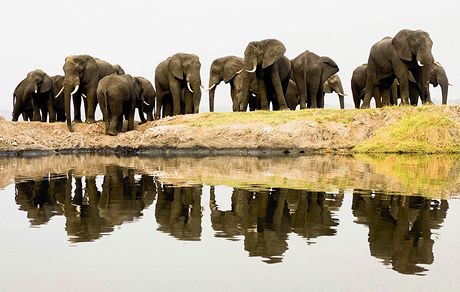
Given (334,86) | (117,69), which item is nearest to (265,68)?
(117,69)

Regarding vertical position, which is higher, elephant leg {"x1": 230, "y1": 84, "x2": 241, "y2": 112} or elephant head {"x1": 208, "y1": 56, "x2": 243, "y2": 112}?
elephant head {"x1": 208, "y1": 56, "x2": 243, "y2": 112}

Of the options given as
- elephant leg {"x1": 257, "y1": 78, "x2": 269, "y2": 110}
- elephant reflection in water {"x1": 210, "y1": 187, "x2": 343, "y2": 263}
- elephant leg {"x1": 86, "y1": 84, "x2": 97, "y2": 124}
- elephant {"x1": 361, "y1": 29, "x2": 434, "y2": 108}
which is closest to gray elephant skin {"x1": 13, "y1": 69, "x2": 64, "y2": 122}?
elephant leg {"x1": 86, "y1": 84, "x2": 97, "y2": 124}

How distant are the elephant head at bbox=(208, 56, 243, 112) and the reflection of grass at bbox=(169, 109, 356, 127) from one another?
644 cm

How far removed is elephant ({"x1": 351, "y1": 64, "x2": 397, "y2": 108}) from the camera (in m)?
31.6

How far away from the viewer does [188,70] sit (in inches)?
1357

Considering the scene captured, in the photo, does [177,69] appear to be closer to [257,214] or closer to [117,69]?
[117,69]

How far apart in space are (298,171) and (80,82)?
57.9 ft

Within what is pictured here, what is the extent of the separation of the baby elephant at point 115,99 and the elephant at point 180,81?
2.46 m

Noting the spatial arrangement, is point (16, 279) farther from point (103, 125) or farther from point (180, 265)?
point (103, 125)

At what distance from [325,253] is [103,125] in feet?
87.1

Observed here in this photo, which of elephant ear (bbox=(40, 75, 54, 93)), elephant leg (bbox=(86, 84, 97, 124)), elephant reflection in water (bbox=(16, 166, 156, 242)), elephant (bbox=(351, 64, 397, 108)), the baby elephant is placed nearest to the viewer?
elephant reflection in water (bbox=(16, 166, 156, 242))

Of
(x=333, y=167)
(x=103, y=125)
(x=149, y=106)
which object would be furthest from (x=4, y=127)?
(x=333, y=167)

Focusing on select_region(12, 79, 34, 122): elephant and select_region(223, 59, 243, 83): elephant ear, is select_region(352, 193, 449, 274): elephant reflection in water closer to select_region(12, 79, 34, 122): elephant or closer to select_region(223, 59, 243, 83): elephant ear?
select_region(223, 59, 243, 83): elephant ear

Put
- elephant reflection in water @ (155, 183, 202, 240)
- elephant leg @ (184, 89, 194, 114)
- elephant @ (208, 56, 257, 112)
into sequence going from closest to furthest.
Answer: elephant reflection in water @ (155, 183, 202, 240) → elephant leg @ (184, 89, 194, 114) → elephant @ (208, 56, 257, 112)
